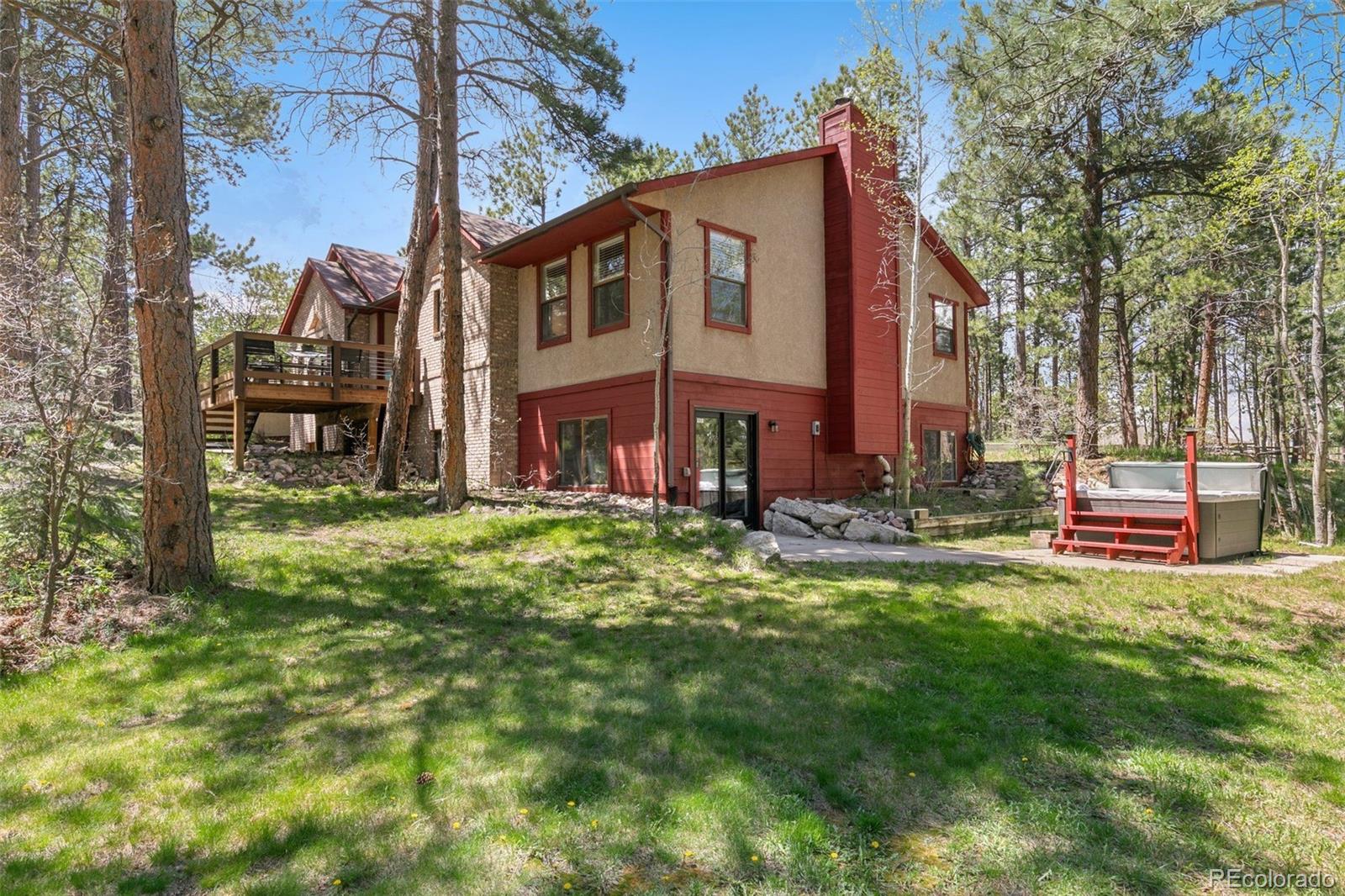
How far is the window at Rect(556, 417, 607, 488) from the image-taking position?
11844 mm

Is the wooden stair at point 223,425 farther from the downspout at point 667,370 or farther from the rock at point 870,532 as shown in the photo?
the rock at point 870,532

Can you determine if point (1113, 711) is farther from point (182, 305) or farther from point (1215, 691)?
point (182, 305)

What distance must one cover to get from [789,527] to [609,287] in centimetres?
494

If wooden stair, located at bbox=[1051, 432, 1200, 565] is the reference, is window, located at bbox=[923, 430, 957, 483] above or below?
above

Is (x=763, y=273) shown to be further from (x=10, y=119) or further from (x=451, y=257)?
(x=10, y=119)

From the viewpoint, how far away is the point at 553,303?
504 inches

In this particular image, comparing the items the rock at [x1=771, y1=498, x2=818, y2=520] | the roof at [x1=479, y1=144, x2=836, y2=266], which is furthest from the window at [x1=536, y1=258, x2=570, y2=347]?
the rock at [x1=771, y1=498, x2=818, y2=520]

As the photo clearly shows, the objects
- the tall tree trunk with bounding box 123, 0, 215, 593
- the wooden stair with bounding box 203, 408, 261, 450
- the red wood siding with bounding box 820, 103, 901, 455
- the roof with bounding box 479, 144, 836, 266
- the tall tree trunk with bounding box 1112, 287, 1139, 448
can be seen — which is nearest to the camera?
the tall tree trunk with bounding box 123, 0, 215, 593

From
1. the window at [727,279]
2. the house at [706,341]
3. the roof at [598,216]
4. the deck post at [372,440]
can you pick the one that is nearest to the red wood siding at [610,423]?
the house at [706,341]

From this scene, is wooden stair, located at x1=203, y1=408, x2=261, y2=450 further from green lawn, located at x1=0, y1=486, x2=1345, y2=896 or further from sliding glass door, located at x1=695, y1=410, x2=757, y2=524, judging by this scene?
green lawn, located at x1=0, y1=486, x2=1345, y2=896

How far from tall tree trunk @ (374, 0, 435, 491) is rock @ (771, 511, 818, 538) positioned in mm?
6874

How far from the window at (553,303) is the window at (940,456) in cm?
811

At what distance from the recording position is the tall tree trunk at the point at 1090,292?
15148 millimetres
